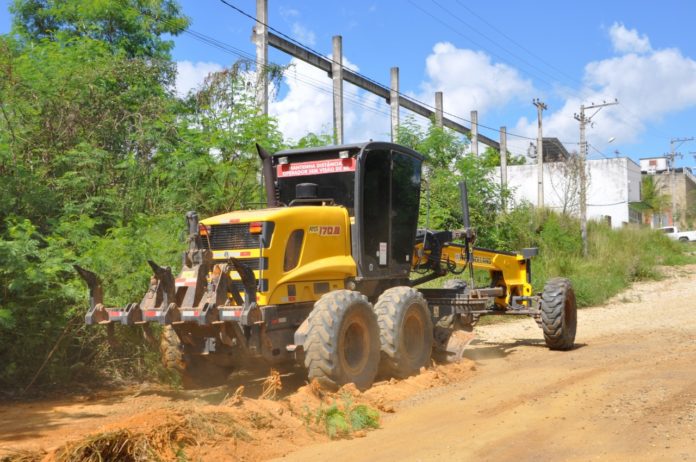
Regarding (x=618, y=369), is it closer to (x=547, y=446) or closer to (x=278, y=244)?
(x=547, y=446)

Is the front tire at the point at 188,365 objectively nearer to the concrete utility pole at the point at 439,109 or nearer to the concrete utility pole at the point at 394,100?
the concrete utility pole at the point at 394,100

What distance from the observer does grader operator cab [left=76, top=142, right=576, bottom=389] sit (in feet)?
24.0

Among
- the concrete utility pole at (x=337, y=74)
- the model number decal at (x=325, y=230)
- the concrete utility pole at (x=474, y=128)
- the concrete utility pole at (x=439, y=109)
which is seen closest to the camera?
the model number decal at (x=325, y=230)

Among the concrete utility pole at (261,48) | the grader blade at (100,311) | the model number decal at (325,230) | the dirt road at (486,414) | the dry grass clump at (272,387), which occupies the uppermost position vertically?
the concrete utility pole at (261,48)

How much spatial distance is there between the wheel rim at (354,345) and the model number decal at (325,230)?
1077 millimetres

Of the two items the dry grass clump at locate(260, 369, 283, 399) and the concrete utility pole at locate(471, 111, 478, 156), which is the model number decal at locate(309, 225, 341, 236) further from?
the concrete utility pole at locate(471, 111, 478, 156)

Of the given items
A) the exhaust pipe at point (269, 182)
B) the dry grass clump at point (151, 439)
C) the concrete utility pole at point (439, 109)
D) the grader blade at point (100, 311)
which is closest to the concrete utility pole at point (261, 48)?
the exhaust pipe at point (269, 182)

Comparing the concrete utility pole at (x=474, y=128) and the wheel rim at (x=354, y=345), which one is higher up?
the concrete utility pole at (x=474, y=128)

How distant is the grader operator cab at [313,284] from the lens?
7.32 meters

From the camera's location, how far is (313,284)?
8.18m

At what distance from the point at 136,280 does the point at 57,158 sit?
3.03m

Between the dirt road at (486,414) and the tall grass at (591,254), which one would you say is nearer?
the dirt road at (486,414)

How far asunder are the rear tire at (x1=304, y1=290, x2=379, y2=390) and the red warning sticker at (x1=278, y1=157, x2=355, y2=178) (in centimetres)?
175

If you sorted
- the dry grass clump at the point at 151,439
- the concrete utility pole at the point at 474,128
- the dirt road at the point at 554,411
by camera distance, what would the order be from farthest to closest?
the concrete utility pole at the point at 474,128 → the dirt road at the point at 554,411 → the dry grass clump at the point at 151,439
